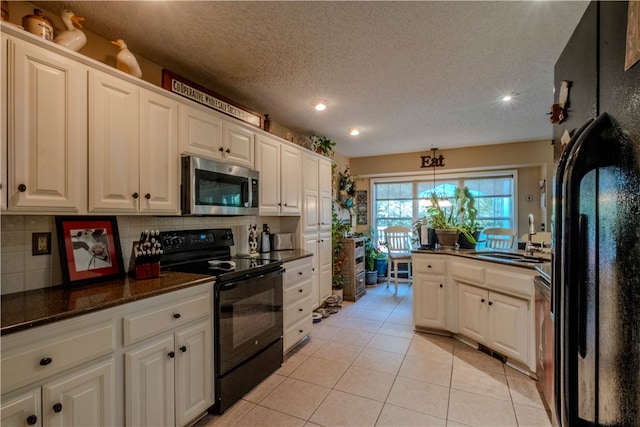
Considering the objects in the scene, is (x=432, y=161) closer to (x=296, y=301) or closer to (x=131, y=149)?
(x=296, y=301)

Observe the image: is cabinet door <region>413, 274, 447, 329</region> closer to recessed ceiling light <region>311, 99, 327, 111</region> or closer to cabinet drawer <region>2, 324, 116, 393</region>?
recessed ceiling light <region>311, 99, 327, 111</region>

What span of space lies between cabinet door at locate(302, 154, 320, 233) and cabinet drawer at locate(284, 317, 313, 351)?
106cm

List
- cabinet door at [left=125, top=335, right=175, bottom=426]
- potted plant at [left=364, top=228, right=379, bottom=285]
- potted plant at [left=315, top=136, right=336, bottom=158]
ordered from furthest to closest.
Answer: potted plant at [left=364, top=228, right=379, bottom=285]
potted plant at [left=315, top=136, right=336, bottom=158]
cabinet door at [left=125, top=335, right=175, bottom=426]

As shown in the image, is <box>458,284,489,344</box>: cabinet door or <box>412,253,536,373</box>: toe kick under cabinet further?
<box>458,284,489,344</box>: cabinet door

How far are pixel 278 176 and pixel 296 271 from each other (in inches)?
40.0

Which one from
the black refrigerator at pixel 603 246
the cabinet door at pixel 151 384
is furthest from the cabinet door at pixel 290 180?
the black refrigerator at pixel 603 246

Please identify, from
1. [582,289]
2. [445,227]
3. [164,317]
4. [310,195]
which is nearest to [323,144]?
[310,195]

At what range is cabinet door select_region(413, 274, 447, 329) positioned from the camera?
3.16 metres

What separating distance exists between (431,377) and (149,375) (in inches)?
A: 79.0

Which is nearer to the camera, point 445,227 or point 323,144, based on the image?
point 445,227

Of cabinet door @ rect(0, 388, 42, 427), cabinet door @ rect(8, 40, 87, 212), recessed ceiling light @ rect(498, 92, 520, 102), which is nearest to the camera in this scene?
cabinet door @ rect(0, 388, 42, 427)

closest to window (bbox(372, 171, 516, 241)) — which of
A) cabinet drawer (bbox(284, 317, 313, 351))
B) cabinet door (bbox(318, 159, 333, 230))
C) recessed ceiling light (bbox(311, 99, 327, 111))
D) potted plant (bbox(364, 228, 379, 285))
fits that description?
potted plant (bbox(364, 228, 379, 285))

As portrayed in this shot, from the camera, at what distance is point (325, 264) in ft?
13.1

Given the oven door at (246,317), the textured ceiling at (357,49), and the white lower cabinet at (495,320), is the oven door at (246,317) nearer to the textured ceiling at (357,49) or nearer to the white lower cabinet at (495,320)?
the textured ceiling at (357,49)
